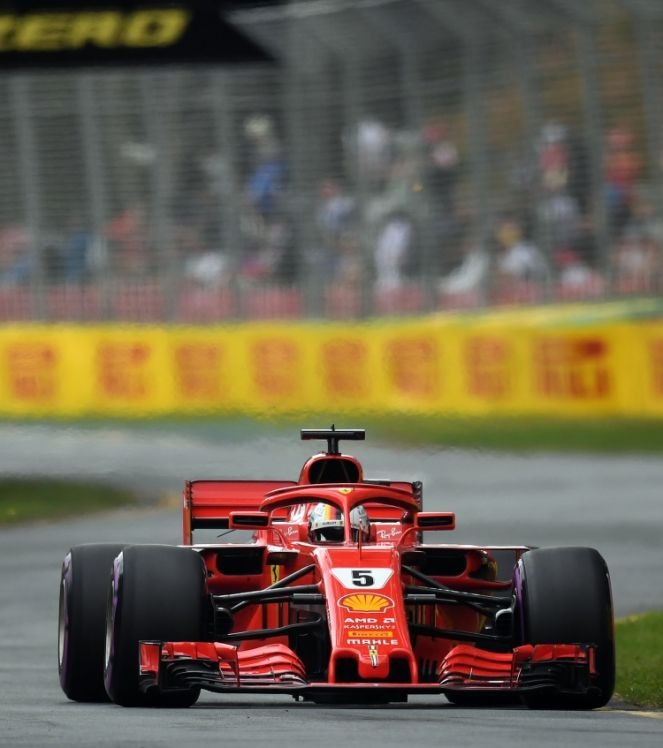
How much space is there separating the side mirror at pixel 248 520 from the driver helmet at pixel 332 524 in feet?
0.71

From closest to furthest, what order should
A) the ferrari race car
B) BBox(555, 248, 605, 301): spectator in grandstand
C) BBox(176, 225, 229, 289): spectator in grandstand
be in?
the ferrari race car
BBox(555, 248, 605, 301): spectator in grandstand
BBox(176, 225, 229, 289): spectator in grandstand

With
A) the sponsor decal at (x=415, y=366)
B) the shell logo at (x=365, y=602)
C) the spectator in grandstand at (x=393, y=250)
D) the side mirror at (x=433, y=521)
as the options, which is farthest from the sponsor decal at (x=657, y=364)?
the shell logo at (x=365, y=602)

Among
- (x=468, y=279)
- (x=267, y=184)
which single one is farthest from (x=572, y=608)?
(x=267, y=184)

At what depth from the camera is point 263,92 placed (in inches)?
→ 987

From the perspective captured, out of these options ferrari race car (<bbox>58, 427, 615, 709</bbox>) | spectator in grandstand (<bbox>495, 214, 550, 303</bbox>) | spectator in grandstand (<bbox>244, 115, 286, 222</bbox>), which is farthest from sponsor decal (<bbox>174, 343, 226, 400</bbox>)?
ferrari race car (<bbox>58, 427, 615, 709</bbox>)

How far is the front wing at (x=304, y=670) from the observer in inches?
311

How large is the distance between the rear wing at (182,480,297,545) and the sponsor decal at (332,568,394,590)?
2.05 m

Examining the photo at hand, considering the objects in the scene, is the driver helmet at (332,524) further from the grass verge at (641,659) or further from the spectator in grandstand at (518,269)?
the spectator in grandstand at (518,269)

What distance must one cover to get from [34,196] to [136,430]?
332 cm

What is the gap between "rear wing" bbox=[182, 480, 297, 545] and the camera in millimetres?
10430

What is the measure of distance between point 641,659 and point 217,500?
2.16 meters

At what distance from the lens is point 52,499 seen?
2111 centimetres

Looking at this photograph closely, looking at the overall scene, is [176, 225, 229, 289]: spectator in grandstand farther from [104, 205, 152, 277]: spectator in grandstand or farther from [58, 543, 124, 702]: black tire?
[58, 543, 124, 702]: black tire

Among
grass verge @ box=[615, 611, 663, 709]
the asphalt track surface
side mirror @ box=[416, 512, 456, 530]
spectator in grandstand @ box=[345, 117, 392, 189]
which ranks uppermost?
spectator in grandstand @ box=[345, 117, 392, 189]
